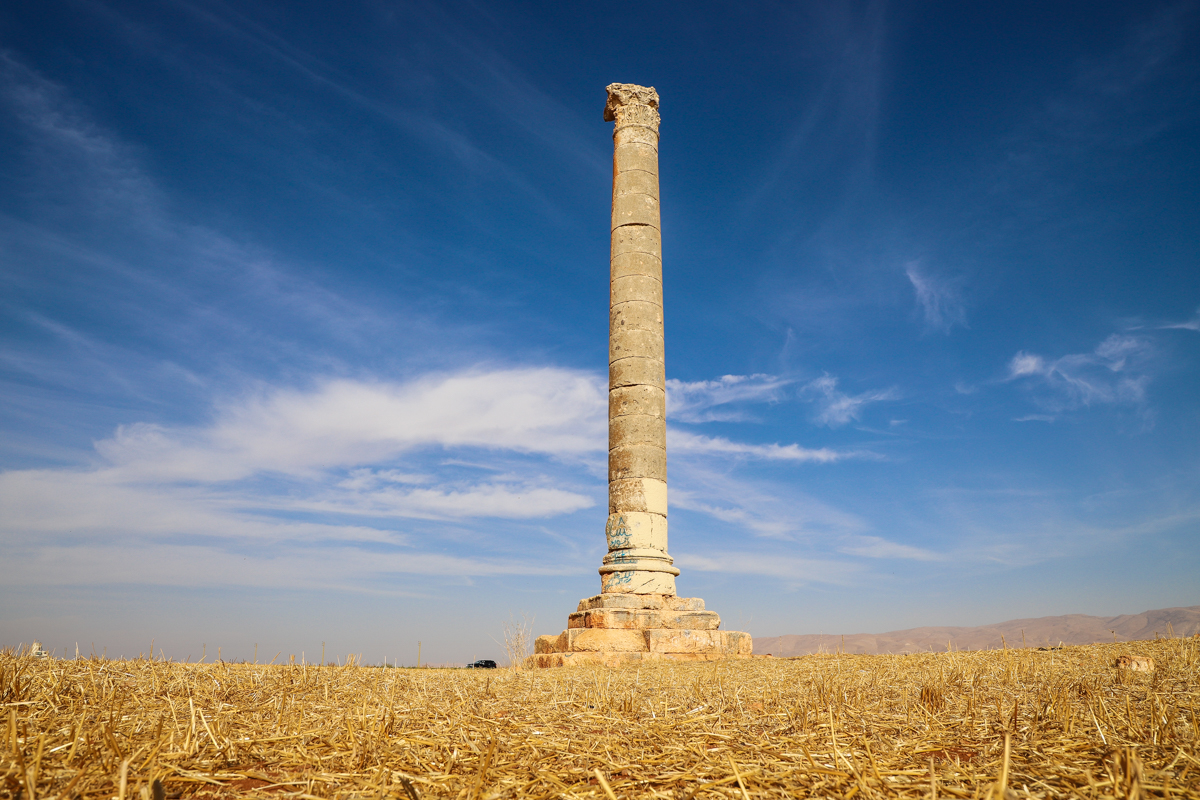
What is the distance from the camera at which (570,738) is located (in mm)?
2969

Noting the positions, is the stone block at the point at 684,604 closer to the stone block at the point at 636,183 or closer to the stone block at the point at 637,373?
the stone block at the point at 637,373

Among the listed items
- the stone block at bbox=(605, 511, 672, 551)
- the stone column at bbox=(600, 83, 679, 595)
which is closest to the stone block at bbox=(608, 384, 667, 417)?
the stone column at bbox=(600, 83, 679, 595)

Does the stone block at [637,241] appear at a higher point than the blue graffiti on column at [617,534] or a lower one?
higher

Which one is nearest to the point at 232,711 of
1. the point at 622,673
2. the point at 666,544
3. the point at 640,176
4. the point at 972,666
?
the point at 622,673

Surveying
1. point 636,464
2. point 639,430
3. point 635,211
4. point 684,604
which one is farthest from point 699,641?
point 635,211

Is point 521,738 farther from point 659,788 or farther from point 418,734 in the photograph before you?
point 659,788

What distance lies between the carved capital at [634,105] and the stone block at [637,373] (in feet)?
16.7

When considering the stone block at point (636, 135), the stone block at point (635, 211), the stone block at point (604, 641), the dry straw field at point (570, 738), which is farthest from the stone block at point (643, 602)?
the stone block at point (636, 135)

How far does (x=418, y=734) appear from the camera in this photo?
297cm

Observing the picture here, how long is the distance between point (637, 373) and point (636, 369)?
77mm

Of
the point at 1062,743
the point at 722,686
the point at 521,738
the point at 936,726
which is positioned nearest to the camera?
the point at 1062,743

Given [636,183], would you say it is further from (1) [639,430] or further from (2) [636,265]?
(1) [639,430]

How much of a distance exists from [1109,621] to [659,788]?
72173mm

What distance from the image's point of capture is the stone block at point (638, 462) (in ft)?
39.8
